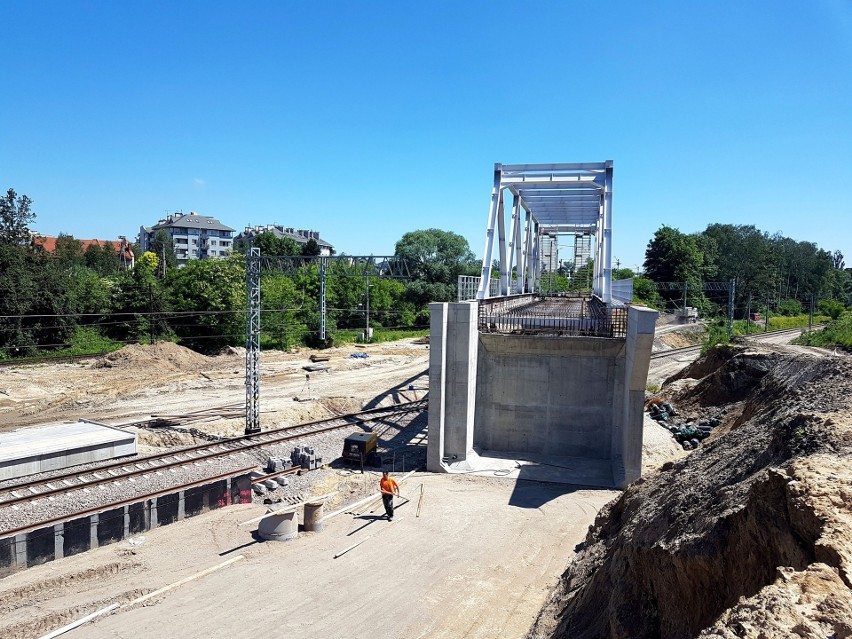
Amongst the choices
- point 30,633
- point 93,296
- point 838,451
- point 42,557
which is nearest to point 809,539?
point 838,451

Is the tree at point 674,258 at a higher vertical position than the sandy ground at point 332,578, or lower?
higher

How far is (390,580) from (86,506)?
8.36 metres

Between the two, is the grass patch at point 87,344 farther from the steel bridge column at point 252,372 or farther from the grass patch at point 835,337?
the grass patch at point 835,337

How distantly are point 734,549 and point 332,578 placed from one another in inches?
276

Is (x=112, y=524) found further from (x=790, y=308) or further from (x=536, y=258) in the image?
(x=790, y=308)

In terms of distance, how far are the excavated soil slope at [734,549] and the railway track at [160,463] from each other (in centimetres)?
1181

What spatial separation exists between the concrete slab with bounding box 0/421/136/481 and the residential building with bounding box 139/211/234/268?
94.0 meters

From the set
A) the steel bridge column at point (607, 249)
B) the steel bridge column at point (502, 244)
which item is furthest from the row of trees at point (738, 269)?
the steel bridge column at point (607, 249)

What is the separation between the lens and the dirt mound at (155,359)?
109 feet

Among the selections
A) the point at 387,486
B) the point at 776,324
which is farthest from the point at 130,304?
the point at 776,324

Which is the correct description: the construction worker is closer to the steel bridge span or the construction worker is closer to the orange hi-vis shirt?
the orange hi-vis shirt

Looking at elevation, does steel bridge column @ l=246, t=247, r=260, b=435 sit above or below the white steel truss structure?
below

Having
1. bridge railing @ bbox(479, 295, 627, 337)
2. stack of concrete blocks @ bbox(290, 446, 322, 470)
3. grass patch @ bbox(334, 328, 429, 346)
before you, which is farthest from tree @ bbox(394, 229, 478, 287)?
stack of concrete blocks @ bbox(290, 446, 322, 470)

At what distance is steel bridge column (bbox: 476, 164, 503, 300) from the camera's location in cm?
1992
